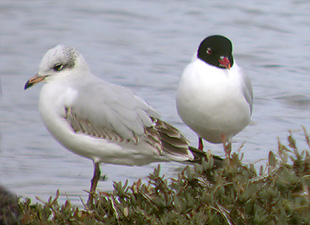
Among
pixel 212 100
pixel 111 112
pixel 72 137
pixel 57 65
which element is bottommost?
pixel 212 100

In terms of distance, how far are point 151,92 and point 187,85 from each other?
2993 millimetres

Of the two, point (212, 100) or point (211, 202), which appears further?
point (212, 100)

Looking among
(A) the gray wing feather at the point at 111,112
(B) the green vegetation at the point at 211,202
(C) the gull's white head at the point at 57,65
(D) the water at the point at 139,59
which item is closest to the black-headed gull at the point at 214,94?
(D) the water at the point at 139,59

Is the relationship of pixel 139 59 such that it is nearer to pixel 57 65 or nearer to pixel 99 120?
pixel 57 65

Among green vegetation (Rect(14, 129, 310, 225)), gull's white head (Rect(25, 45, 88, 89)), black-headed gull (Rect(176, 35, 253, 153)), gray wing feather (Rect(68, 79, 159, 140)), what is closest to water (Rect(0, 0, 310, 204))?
black-headed gull (Rect(176, 35, 253, 153))

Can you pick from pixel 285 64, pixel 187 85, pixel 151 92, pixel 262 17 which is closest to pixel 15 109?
pixel 151 92

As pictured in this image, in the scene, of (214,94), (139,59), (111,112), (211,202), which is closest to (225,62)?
(214,94)

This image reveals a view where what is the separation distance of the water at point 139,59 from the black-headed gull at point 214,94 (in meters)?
0.63

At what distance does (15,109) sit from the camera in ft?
29.2

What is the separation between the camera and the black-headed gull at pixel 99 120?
5750mm

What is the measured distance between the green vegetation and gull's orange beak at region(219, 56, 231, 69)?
215 centimetres

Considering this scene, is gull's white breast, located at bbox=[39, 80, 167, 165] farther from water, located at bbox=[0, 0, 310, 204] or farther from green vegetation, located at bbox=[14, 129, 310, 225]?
green vegetation, located at bbox=[14, 129, 310, 225]

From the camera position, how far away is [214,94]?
679cm

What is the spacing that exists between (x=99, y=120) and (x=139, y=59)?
572 cm
